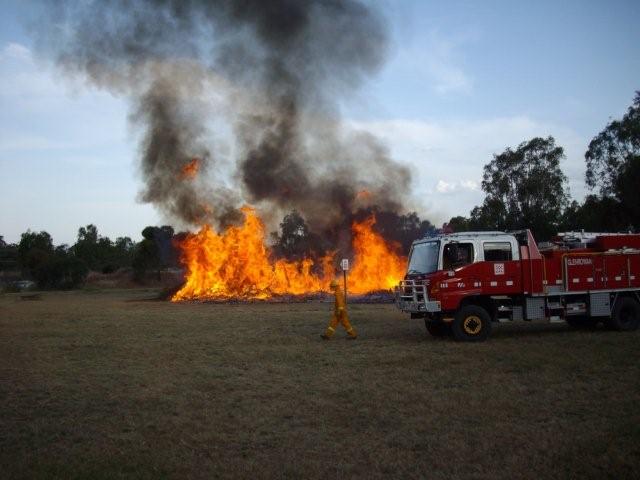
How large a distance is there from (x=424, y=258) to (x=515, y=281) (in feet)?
7.48

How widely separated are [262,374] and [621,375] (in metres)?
6.09

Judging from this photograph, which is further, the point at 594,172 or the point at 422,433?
the point at 594,172

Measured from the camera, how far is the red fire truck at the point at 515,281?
1405 centimetres

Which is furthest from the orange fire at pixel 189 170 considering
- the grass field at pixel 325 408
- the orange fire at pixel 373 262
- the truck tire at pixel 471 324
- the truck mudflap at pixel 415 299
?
the truck tire at pixel 471 324

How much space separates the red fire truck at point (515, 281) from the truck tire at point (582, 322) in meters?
0.46

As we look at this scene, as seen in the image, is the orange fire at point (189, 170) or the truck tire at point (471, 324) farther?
the orange fire at point (189, 170)

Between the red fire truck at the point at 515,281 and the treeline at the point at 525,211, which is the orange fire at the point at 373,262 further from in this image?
the red fire truck at the point at 515,281

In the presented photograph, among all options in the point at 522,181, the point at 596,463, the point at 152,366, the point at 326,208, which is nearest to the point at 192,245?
the point at 326,208

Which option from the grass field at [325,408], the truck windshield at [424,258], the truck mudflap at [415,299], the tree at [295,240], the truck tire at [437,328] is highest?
the tree at [295,240]

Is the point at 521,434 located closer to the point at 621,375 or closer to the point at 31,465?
the point at 621,375

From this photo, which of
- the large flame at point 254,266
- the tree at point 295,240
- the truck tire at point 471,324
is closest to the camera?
the truck tire at point 471,324

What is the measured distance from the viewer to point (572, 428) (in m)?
6.69

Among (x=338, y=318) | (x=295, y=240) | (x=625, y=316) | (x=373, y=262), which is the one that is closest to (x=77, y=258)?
(x=295, y=240)

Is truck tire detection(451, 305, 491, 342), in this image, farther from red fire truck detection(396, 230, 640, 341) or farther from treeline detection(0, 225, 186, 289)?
treeline detection(0, 225, 186, 289)
